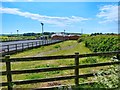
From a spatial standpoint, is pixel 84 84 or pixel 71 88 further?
pixel 84 84

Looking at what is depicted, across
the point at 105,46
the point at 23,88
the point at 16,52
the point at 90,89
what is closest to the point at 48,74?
the point at 23,88

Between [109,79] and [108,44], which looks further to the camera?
[108,44]

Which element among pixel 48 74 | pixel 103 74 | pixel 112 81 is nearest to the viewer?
pixel 112 81

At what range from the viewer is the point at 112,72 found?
8.20m

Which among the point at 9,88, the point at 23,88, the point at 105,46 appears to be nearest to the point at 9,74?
the point at 9,88

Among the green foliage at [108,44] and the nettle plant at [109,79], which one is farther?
the green foliage at [108,44]

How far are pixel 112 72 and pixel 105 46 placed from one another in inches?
585

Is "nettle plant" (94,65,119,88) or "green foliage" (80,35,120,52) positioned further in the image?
"green foliage" (80,35,120,52)

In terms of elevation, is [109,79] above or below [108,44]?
below

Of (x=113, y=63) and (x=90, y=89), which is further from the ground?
(x=113, y=63)

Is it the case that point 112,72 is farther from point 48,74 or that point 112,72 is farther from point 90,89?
point 48,74

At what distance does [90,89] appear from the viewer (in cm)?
849

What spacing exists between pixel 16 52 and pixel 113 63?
825 inches

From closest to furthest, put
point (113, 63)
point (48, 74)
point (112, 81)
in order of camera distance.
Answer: point (112, 81)
point (113, 63)
point (48, 74)
